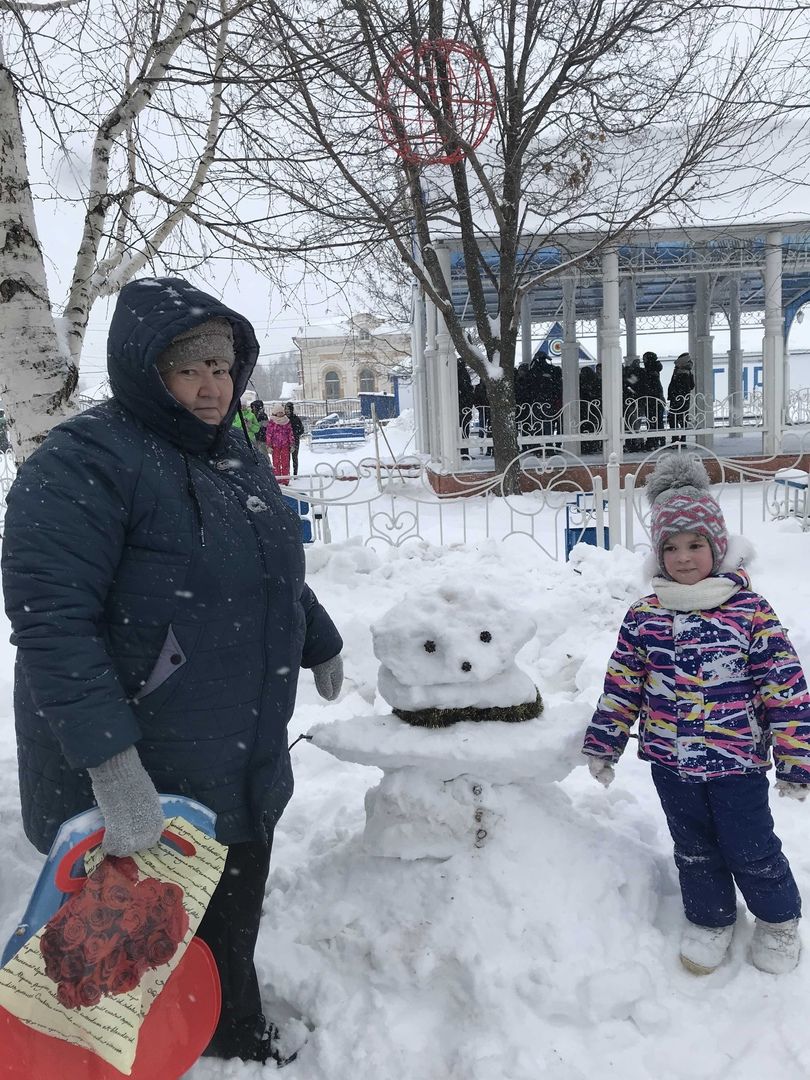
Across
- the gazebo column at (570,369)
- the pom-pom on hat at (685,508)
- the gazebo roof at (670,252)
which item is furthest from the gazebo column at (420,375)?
the pom-pom on hat at (685,508)

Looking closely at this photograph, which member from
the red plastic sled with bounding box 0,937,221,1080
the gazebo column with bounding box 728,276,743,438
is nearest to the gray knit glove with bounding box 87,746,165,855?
the red plastic sled with bounding box 0,937,221,1080

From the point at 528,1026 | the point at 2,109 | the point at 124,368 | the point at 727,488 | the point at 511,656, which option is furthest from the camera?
the point at 727,488

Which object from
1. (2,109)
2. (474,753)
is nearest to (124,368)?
(474,753)

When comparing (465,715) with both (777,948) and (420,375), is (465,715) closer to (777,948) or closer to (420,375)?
(777,948)

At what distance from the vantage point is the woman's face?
1.71m

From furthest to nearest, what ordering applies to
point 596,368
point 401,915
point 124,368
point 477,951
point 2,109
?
1. point 596,368
2. point 2,109
3. point 401,915
4. point 477,951
5. point 124,368

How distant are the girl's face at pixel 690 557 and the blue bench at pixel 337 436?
2419 cm

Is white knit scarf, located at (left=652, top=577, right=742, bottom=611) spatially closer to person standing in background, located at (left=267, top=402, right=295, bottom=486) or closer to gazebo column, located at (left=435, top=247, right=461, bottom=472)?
gazebo column, located at (left=435, top=247, right=461, bottom=472)

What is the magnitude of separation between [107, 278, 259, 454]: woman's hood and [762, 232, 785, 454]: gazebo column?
11255mm

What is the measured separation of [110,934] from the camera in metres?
1.49

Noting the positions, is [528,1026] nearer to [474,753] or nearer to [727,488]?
[474,753]

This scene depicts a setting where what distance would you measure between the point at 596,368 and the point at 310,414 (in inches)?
1049

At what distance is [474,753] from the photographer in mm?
2355

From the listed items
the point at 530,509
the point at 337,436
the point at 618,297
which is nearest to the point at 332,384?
the point at 337,436
